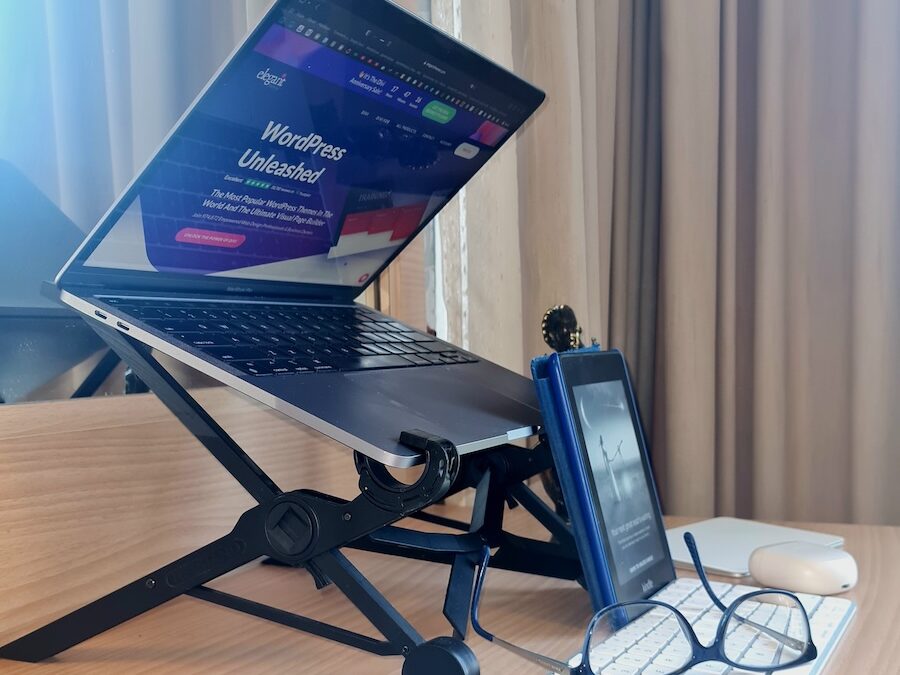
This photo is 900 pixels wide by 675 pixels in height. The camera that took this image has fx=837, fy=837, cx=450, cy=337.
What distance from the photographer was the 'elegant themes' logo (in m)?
0.49

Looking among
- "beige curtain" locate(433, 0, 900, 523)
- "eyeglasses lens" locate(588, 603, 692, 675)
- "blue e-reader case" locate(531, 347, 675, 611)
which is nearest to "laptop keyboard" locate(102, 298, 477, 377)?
"blue e-reader case" locate(531, 347, 675, 611)

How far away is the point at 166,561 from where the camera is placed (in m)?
0.68

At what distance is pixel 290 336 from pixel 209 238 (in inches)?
3.5

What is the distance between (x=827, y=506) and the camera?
143 cm

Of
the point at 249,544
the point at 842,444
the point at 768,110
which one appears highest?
the point at 768,110

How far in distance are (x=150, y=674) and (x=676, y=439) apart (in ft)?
3.52

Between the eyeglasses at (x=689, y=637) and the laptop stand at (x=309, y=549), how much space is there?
71 mm

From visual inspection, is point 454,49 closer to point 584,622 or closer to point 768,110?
point 584,622

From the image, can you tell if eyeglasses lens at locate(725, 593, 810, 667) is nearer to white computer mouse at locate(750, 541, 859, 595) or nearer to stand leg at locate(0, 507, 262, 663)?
white computer mouse at locate(750, 541, 859, 595)

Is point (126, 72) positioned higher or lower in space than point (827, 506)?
higher

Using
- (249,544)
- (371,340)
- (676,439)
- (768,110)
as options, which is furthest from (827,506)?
(249,544)

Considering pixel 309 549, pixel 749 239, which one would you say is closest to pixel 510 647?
pixel 309 549

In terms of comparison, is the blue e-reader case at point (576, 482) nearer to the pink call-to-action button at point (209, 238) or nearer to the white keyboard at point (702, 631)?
the white keyboard at point (702, 631)

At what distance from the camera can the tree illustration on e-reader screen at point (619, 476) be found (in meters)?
0.58
